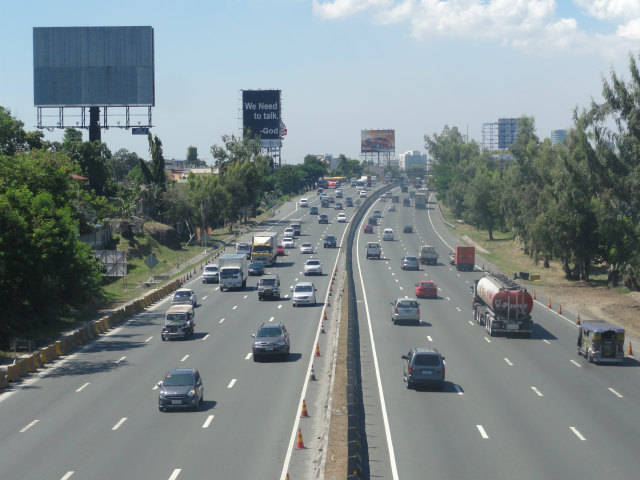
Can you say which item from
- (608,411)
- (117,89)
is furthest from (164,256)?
(608,411)

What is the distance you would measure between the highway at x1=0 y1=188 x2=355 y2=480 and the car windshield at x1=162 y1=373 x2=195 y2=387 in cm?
103

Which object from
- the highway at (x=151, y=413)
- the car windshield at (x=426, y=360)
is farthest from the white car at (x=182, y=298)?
the car windshield at (x=426, y=360)

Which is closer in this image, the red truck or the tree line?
the tree line

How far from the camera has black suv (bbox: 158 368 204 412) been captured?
2986 centimetres

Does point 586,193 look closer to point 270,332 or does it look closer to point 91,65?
point 270,332

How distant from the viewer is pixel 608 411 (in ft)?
100

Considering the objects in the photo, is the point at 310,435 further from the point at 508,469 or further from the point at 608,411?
the point at 608,411

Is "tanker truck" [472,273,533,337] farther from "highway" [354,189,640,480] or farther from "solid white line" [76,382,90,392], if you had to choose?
"solid white line" [76,382,90,392]

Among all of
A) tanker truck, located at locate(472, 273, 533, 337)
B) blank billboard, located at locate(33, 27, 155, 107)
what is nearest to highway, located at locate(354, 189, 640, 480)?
tanker truck, located at locate(472, 273, 533, 337)

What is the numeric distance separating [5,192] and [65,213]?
12.5 feet

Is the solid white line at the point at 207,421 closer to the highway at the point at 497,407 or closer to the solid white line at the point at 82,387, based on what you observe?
the highway at the point at 497,407

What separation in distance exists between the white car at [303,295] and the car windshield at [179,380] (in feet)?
101

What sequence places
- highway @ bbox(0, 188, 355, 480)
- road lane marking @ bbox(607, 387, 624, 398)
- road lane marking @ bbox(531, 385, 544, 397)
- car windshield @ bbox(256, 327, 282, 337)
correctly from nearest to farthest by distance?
highway @ bbox(0, 188, 355, 480) < road lane marking @ bbox(531, 385, 544, 397) < road lane marking @ bbox(607, 387, 624, 398) < car windshield @ bbox(256, 327, 282, 337)

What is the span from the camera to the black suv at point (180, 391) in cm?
2986
